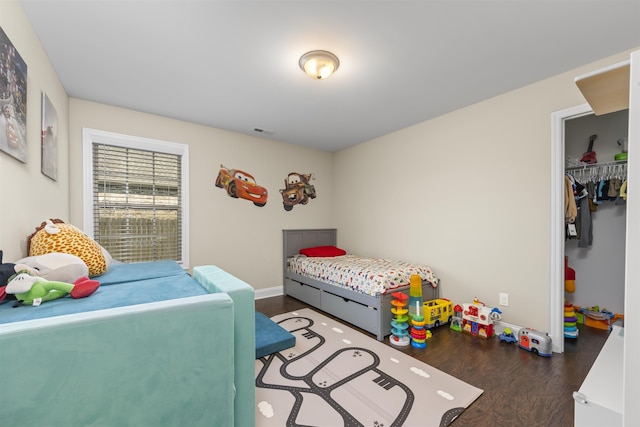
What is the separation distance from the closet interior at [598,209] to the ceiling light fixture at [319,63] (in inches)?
101

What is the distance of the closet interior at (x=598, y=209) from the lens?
107 inches

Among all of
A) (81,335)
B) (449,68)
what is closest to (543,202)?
(449,68)

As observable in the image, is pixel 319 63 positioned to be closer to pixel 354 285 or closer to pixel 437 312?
pixel 354 285

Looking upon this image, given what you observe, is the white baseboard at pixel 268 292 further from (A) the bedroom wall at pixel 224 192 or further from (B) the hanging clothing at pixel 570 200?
(B) the hanging clothing at pixel 570 200

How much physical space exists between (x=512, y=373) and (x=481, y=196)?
5.24ft

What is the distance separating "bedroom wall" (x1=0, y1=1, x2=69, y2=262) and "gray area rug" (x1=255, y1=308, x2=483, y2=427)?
1700mm

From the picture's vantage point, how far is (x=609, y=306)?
9.30ft

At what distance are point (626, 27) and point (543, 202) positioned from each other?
127 centimetres

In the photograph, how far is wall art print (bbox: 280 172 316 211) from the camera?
164 inches

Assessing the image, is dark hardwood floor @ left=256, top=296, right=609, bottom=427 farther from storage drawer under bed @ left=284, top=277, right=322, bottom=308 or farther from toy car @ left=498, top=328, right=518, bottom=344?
storage drawer under bed @ left=284, top=277, right=322, bottom=308

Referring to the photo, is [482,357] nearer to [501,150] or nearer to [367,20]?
[501,150]

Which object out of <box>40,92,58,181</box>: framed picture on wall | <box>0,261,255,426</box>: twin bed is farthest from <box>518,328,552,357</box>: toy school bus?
<box>40,92,58,181</box>: framed picture on wall

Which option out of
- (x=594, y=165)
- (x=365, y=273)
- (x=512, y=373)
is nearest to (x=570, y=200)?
(x=594, y=165)

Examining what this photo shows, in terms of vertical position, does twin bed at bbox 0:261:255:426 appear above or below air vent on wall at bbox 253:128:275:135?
below
